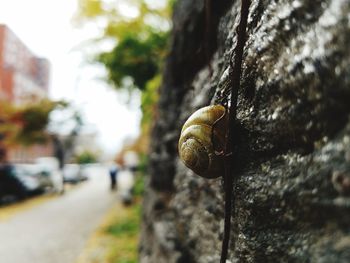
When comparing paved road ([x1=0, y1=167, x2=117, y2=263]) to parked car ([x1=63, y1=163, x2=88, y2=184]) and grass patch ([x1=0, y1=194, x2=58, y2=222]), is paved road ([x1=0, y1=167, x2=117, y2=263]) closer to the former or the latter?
grass patch ([x1=0, y1=194, x2=58, y2=222])

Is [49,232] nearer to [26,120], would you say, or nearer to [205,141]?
[26,120]

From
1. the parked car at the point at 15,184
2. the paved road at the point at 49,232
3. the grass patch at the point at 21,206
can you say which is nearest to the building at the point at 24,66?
the parked car at the point at 15,184

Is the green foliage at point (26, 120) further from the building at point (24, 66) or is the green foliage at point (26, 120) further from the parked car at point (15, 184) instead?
the parked car at point (15, 184)

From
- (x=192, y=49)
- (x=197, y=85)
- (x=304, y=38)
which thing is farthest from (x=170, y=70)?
(x=304, y=38)

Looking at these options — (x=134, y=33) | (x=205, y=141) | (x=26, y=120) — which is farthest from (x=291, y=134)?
(x=26, y=120)

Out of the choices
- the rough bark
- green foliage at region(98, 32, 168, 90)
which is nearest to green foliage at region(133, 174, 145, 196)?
green foliage at region(98, 32, 168, 90)
